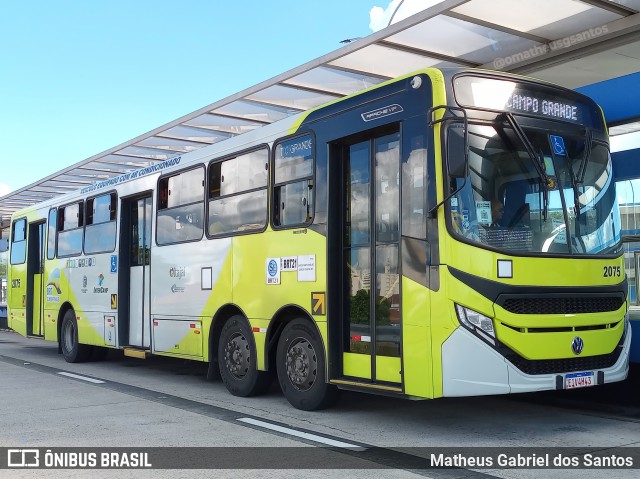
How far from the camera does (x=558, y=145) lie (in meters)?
6.82

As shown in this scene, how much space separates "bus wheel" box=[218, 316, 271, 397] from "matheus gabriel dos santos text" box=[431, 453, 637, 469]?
10.7 ft

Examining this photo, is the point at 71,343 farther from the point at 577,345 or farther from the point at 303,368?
the point at 577,345

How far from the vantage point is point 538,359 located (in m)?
6.21

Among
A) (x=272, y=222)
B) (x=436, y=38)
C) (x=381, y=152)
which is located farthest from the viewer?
(x=436, y=38)

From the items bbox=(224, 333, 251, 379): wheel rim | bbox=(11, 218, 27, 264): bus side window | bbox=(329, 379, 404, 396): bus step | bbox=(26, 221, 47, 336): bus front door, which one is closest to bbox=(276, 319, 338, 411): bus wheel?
bbox=(329, 379, 404, 396): bus step

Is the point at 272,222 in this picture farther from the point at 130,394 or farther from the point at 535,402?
the point at 535,402

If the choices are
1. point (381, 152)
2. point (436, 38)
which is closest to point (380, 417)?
point (381, 152)

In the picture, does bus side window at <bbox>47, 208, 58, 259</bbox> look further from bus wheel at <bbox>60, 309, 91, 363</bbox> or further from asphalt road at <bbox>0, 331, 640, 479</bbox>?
asphalt road at <bbox>0, 331, 640, 479</bbox>

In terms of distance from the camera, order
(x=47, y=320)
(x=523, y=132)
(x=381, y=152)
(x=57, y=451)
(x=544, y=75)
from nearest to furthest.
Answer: (x=57, y=451)
(x=523, y=132)
(x=381, y=152)
(x=544, y=75)
(x=47, y=320)

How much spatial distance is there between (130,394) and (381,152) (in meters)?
4.75

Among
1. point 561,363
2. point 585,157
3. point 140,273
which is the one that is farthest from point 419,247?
point 140,273

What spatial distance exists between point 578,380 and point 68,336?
1024cm

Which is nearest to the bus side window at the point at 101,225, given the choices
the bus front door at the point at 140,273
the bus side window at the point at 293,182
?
the bus front door at the point at 140,273

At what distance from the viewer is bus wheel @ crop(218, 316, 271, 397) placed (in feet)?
28.7
